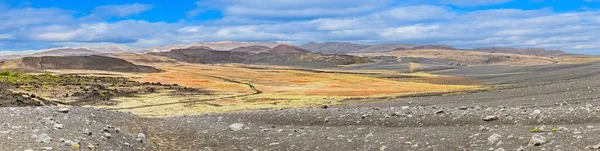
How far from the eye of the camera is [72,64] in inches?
6998

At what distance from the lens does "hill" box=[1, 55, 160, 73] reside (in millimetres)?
169750

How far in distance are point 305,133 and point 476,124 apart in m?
7.15

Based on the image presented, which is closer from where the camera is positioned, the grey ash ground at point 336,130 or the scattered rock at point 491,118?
the grey ash ground at point 336,130

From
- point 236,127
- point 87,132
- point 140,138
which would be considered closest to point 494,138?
point 236,127

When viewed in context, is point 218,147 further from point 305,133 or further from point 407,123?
point 407,123

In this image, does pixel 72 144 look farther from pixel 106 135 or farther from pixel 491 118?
pixel 491 118

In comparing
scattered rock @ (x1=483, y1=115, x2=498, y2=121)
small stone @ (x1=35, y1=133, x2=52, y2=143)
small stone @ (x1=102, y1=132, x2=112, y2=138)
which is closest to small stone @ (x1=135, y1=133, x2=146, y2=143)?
small stone @ (x1=102, y1=132, x2=112, y2=138)

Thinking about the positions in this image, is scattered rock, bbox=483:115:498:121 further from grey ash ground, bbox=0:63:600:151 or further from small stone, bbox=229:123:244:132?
small stone, bbox=229:123:244:132

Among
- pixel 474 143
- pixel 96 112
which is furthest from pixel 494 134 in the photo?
pixel 96 112

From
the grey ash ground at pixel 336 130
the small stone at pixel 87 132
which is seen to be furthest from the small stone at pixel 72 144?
the small stone at pixel 87 132

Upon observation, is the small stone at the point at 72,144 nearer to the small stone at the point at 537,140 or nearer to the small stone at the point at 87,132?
the small stone at the point at 87,132

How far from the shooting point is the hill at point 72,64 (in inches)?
6683

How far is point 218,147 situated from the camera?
74.2 ft

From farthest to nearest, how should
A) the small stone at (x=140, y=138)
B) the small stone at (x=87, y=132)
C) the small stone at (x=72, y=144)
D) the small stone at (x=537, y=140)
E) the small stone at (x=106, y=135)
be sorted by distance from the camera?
the small stone at (x=140, y=138), the small stone at (x=106, y=135), the small stone at (x=87, y=132), the small stone at (x=72, y=144), the small stone at (x=537, y=140)
